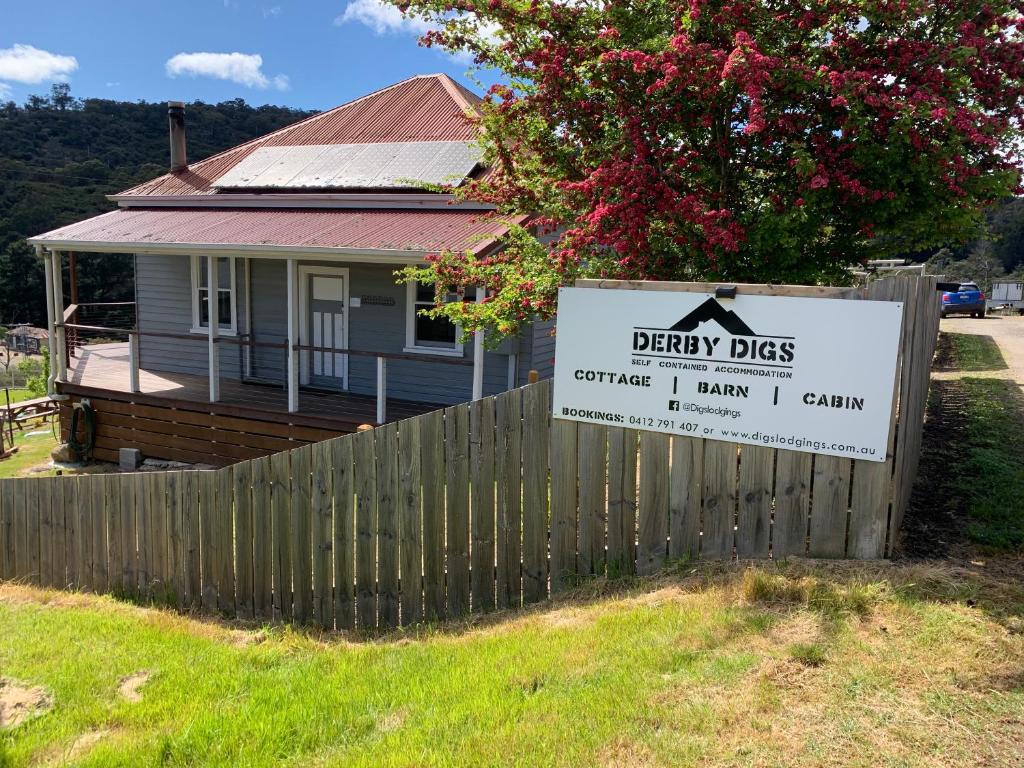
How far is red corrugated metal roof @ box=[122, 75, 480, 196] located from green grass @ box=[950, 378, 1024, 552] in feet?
31.7

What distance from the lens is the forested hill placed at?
55.9 m

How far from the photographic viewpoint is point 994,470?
22.7 feet

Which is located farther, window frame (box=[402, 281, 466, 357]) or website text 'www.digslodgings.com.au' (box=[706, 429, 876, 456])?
window frame (box=[402, 281, 466, 357])

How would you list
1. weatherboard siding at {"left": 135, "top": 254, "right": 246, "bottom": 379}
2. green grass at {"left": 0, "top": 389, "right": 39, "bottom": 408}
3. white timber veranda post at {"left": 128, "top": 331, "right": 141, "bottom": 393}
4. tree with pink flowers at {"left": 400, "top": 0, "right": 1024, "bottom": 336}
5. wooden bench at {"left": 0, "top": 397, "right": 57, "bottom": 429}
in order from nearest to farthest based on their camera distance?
1. tree with pink flowers at {"left": 400, "top": 0, "right": 1024, "bottom": 336}
2. white timber veranda post at {"left": 128, "top": 331, "right": 141, "bottom": 393}
3. weatherboard siding at {"left": 135, "top": 254, "right": 246, "bottom": 379}
4. wooden bench at {"left": 0, "top": 397, "right": 57, "bottom": 429}
5. green grass at {"left": 0, "top": 389, "right": 39, "bottom": 408}

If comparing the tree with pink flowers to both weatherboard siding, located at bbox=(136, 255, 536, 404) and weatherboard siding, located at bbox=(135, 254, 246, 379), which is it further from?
weatherboard siding, located at bbox=(135, 254, 246, 379)

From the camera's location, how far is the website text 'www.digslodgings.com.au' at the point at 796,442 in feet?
15.4

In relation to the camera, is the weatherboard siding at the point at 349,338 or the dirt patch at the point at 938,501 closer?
the dirt patch at the point at 938,501

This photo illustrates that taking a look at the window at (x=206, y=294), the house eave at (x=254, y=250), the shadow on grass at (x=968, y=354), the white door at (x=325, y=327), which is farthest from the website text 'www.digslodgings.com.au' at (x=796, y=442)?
the window at (x=206, y=294)

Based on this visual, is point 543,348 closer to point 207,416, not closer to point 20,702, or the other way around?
point 207,416

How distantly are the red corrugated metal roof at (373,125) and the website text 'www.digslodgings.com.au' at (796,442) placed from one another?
11.0 m

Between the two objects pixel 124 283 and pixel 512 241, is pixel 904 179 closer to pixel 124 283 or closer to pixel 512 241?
pixel 512 241

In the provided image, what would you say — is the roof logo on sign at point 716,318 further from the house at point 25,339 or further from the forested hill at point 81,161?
the forested hill at point 81,161

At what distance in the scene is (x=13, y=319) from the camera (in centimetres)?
5847

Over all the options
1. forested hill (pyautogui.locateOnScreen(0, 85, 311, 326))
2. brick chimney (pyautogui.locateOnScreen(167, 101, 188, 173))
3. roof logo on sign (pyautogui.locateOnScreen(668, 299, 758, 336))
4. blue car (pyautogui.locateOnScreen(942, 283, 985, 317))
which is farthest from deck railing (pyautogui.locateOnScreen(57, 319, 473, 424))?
forested hill (pyautogui.locateOnScreen(0, 85, 311, 326))
